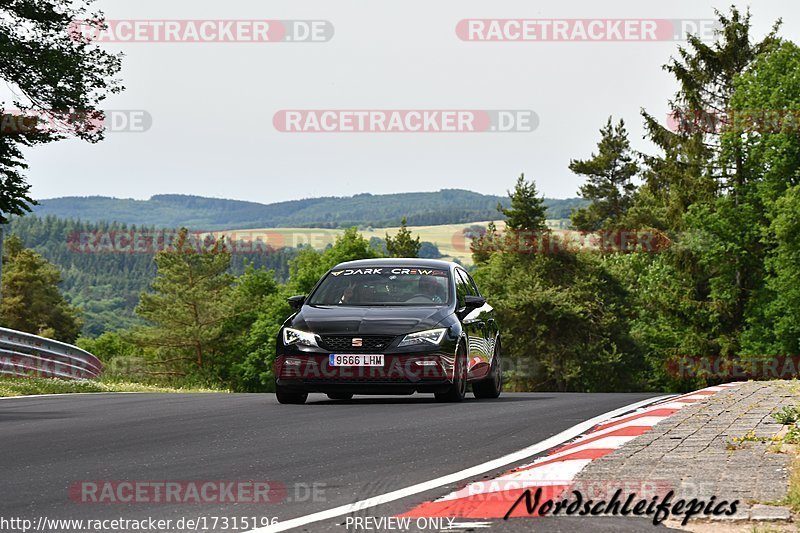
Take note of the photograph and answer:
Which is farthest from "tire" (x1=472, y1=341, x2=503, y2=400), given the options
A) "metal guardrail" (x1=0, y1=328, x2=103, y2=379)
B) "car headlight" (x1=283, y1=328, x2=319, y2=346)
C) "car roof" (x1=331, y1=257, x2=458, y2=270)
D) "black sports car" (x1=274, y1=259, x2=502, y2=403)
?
"metal guardrail" (x1=0, y1=328, x2=103, y2=379)

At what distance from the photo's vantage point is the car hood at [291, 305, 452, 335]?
13070 mm

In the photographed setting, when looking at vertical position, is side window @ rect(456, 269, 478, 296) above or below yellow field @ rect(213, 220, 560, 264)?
below

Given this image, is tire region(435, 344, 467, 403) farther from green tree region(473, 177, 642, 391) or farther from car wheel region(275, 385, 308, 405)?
green tree region(473, 177, 642, 391)

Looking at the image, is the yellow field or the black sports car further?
the yellow field

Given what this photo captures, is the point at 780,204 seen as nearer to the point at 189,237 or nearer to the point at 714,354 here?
the point at 714,354

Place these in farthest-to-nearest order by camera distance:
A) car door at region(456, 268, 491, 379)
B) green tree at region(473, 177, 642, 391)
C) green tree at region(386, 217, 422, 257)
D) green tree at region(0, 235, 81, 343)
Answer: green tree at region(386, 217, 422, 257)
green tree at region(0, 235, 81, 343)
green tree at region(473, 177, 642, 391)
car door at region(456, 268, 491, 379)

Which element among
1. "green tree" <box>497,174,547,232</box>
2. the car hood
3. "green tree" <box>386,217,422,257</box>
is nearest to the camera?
the car hood

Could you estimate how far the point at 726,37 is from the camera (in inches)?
2052

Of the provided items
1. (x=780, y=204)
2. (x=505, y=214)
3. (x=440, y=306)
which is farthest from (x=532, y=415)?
(x=505, y=214)

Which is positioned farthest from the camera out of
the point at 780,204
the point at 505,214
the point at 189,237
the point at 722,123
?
the point at 189,237

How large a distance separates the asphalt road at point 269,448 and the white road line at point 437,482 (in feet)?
0.33

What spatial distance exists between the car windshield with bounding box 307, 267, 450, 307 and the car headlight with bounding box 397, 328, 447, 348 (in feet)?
2.76

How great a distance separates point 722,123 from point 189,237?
193 feet

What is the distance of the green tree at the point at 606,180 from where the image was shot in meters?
93.2
